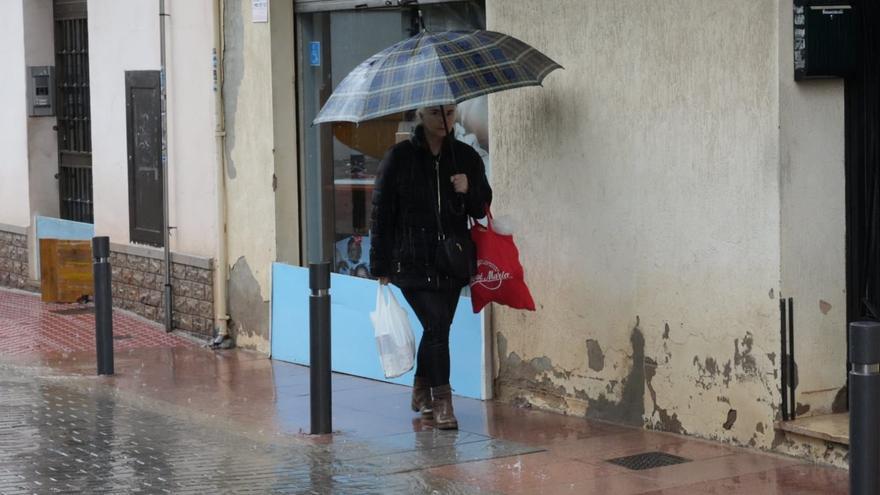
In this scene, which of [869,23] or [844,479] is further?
[869,23]

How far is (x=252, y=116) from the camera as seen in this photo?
11531mm

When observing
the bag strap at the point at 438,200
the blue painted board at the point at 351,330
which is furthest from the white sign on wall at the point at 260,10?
the bag strap at the point at 438,200

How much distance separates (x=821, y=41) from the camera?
23.8 ft

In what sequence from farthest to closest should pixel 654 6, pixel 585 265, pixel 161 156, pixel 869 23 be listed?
pixel 161 156
pixel 585 265
pixel 654 6
pixel 869 23

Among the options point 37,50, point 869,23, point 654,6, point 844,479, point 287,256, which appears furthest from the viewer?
point 37,50

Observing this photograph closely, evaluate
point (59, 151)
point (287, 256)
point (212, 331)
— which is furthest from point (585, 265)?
point (59, 151)

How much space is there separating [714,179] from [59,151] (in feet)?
31.1

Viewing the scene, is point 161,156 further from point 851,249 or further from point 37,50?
point 851,249

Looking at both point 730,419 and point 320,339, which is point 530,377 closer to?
point 320,339

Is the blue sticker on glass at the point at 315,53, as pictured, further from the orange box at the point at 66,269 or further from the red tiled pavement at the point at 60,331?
the orange box at the point at 66,269

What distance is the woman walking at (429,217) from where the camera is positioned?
8.24m

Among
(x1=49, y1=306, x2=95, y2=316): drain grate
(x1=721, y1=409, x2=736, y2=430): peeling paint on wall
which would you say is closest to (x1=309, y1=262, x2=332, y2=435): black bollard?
(x1=721, y1=409, x2=736, y2=430): peeling paint on wall

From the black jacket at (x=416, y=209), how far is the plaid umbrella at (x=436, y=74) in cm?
47

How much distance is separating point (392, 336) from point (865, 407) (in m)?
3.66
